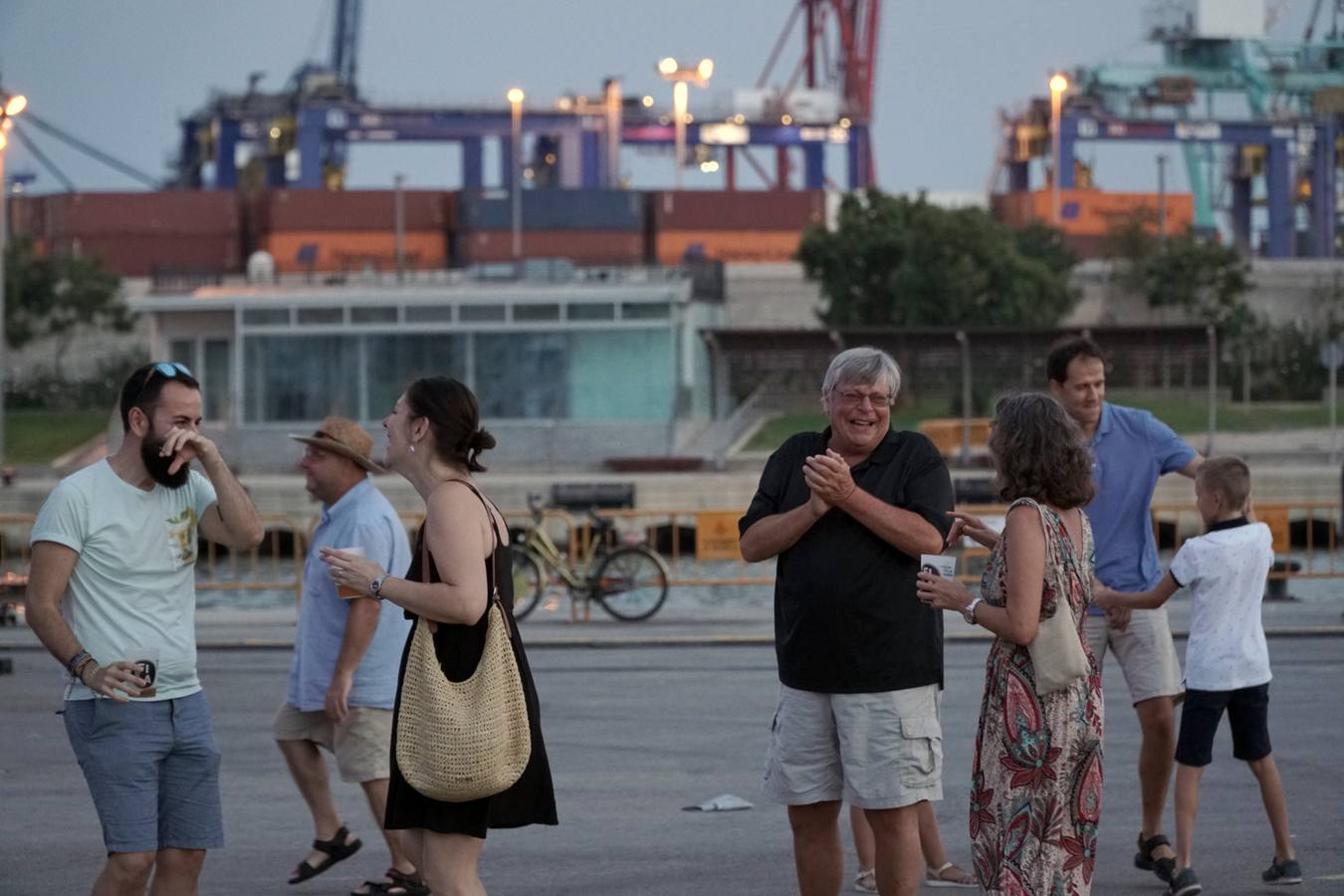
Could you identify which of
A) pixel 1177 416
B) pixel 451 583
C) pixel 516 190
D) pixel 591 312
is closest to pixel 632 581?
pixel 451 583

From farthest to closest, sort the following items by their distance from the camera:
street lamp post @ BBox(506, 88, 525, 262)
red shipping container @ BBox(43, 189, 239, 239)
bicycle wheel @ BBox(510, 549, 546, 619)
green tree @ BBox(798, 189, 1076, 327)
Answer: red shipping container @ BBox(43, 189, 239, 239)
street lamp post @ BBox(506, 88, 525, 262)
green tree @ BBox(798, 189, 1076, 327)
bicycle wheel @ BBox(510, 549, 546, 619)

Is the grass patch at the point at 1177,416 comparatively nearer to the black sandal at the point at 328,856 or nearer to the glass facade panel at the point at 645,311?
the glass facade panel at the point at 645,311

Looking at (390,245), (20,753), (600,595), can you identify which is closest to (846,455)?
(20,753)

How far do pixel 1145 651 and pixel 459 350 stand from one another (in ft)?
131

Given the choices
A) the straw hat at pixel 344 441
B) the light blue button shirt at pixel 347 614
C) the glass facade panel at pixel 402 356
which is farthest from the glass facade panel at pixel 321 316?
the light blue button shirt at pixel 347 614

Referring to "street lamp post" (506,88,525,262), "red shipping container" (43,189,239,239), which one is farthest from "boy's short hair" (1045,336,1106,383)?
"red shipping container" (43,189,239,239)

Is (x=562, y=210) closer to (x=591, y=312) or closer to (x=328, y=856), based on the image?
(x=591, y=312)

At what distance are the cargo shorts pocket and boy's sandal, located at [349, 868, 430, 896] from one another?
7.42 feet

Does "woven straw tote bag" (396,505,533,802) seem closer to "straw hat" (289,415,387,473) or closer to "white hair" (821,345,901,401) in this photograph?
"white hair" (821,345,901,401)

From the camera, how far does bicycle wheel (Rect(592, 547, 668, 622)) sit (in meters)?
19.2

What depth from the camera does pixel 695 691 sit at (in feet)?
43.4

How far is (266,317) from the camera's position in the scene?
152 feet

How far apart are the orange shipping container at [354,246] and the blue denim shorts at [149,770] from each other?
7765cm

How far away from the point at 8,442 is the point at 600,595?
38117mm
